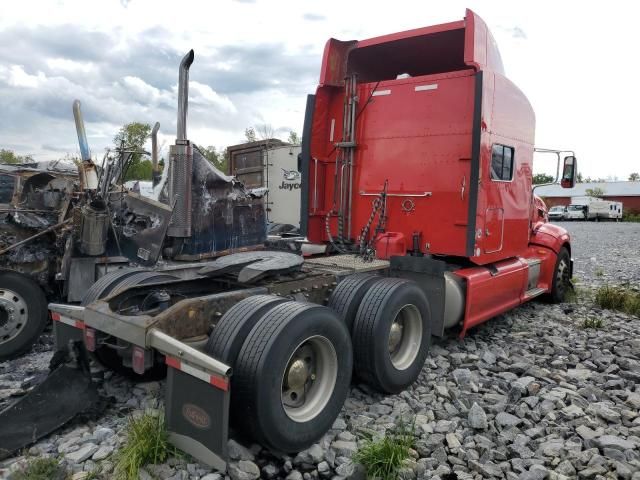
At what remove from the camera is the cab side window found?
233 inches

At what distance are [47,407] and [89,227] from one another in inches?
97.3

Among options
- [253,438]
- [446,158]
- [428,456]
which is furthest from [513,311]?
[253,438]

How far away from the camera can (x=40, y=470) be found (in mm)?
2908

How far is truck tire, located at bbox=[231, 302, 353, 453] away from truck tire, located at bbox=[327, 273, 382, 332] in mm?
675

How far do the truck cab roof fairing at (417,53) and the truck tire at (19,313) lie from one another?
13.5 feet

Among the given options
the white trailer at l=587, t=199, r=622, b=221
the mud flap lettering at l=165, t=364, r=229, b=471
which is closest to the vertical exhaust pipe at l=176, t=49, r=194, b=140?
the mud flap lettering at l=165, t=364, r=229, b=471

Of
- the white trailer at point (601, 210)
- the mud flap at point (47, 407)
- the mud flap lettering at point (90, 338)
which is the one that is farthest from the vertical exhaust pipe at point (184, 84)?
the white trailer at point (601, 210)

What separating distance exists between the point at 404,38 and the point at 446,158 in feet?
5.05

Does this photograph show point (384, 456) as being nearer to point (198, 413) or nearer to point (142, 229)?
point (198, 413)

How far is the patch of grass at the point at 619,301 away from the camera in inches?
297

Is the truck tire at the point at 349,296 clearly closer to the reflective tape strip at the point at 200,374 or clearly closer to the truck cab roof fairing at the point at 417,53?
the reflective tape strip at the point at 200,374

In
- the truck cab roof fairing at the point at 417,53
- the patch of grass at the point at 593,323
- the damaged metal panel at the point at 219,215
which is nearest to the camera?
the truck cab roof fairing at the point at 417,53

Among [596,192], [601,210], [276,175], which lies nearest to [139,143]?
[276,175]

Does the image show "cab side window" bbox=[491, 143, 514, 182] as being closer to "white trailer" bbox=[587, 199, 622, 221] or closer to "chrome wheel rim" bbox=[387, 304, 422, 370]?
"chrome wheel rim" bbox=[387, 304, 422, 370]
